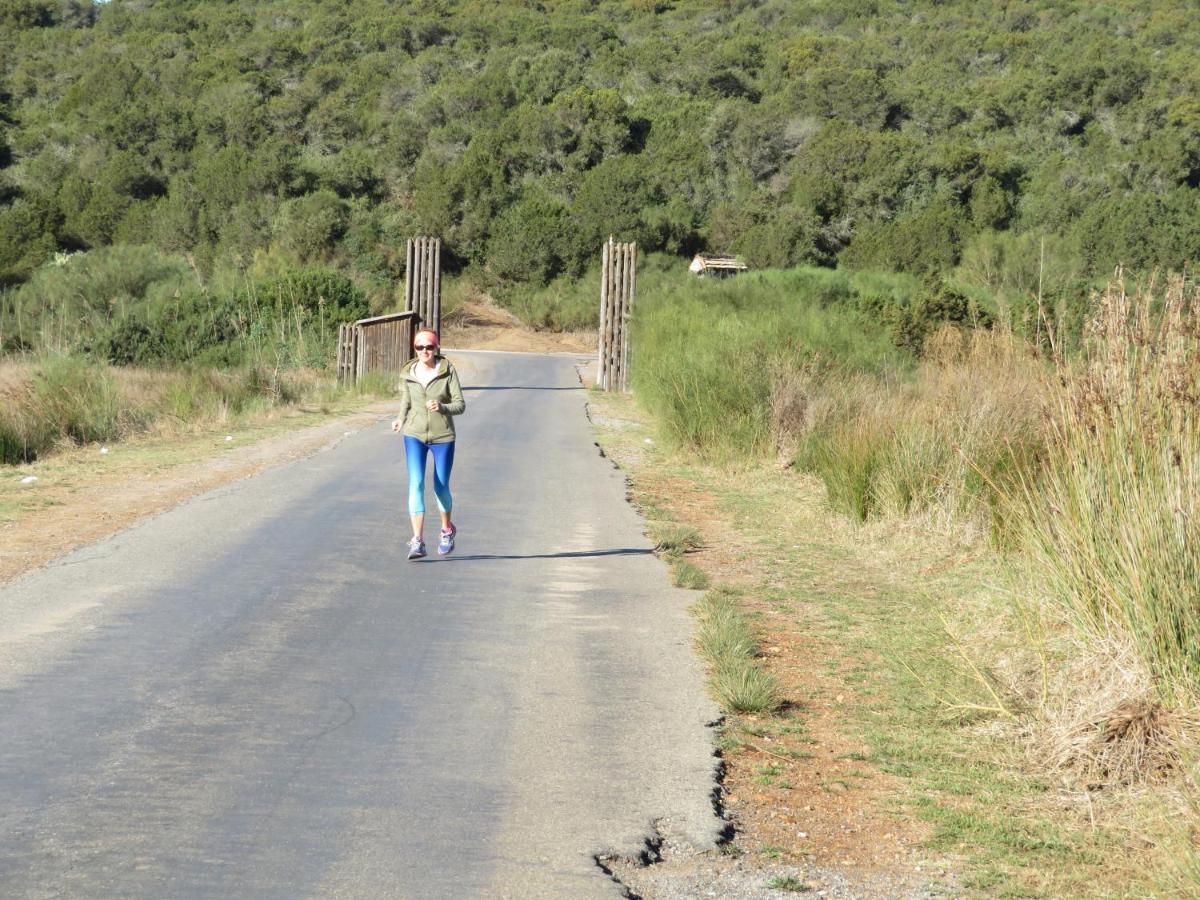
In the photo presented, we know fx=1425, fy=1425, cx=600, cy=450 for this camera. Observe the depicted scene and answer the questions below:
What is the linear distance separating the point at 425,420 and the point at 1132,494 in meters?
5.43

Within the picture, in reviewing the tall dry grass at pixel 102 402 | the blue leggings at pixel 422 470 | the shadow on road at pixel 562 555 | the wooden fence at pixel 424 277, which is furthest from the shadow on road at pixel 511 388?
the blue leggings at pixel 422 470

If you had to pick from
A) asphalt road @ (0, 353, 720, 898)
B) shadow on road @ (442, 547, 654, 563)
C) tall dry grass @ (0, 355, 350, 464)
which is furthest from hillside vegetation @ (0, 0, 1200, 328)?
asphalt road @ (0, 353, 720, 898)

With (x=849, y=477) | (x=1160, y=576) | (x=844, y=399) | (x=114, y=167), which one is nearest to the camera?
(x=1160, y=576)

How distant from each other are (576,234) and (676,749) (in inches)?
2335

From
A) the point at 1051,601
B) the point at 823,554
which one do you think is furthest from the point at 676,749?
the point at 823,554

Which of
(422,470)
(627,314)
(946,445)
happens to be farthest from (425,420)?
(627,314)

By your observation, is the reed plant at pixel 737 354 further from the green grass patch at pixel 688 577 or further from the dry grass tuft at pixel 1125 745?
the dry grass tuft at pixel 1125 745

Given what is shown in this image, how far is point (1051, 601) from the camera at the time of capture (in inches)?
252

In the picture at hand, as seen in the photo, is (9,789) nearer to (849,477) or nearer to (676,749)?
(676,749)

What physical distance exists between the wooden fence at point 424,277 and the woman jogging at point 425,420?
22.8m

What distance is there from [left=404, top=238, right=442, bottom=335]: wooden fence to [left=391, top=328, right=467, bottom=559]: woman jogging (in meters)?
22.8

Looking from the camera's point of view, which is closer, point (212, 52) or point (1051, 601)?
point (1051, 601)

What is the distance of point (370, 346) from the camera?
30.8m

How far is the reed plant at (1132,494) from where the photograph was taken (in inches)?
220
